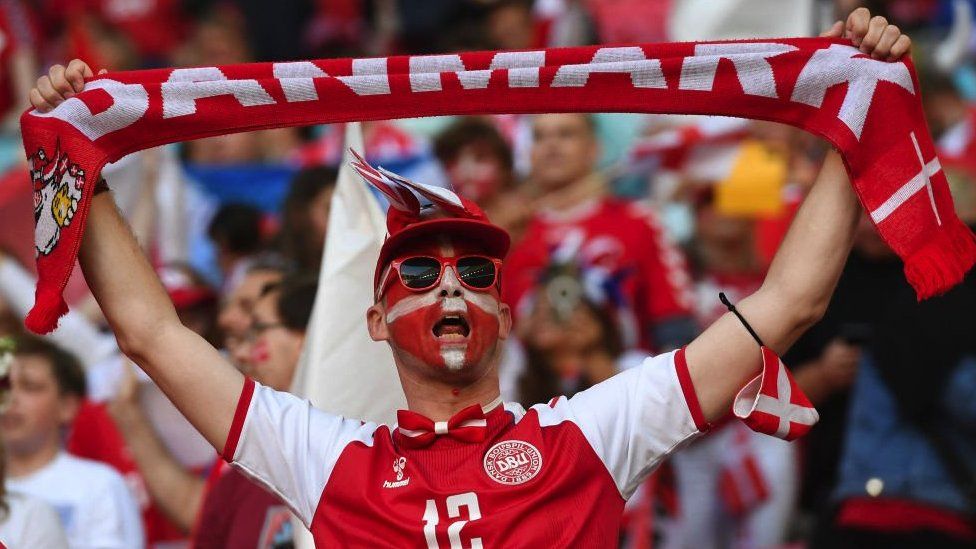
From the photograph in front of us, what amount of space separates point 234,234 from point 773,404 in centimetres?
494

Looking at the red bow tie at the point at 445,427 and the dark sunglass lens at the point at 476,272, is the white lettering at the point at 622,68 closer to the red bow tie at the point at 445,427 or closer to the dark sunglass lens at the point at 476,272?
the dark sunglass lens at the point at 476,272

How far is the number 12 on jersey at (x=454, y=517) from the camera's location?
443cm

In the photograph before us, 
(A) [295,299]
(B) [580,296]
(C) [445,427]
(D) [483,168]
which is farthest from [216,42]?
(C) [445,427]

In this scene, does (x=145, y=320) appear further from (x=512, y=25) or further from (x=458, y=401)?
(x=512, y=25)

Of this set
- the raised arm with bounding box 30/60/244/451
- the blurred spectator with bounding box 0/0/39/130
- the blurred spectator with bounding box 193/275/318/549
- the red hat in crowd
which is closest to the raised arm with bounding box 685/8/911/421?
the red hat in crowd

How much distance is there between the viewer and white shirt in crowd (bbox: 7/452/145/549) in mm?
6469

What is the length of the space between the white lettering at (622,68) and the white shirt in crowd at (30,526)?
2.08m

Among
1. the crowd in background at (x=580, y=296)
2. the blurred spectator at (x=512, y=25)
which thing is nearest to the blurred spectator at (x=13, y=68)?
the crowd in background at (x=580, y=296)

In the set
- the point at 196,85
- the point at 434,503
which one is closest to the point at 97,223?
the point at 196,85

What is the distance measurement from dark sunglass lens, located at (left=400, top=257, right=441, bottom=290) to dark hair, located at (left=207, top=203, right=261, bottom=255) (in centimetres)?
427

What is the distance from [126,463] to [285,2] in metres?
6.40

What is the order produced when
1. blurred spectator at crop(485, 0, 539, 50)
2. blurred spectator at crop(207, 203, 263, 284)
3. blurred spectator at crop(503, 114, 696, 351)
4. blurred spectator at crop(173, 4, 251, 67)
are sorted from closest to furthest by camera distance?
blurred spectator at crop(503, 114, 696, 351), blurred spectator at crop(207, 203, 263, 284), blurred spectator at crop(485, 0, 539, 50), blurred spectator at crop(173, 4, 251, 67)

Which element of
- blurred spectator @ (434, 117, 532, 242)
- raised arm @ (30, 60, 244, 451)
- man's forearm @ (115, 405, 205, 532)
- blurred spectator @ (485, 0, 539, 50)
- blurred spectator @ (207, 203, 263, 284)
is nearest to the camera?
raised arm @ (30, 60, 244, 451)

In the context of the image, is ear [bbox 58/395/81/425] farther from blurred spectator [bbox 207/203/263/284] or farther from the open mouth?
the open mouth
